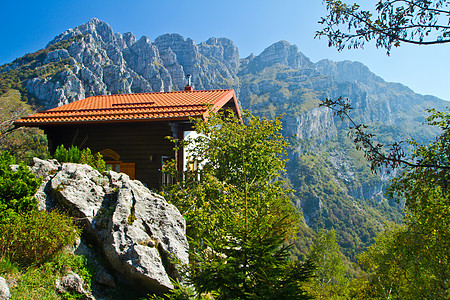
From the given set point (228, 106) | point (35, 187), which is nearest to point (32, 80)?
point (228, 106)

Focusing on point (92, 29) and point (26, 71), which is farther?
point (92, 29)

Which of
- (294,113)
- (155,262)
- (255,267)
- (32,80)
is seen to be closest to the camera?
(255,267)

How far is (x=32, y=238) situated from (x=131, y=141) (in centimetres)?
649

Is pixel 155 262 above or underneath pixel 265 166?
underneath

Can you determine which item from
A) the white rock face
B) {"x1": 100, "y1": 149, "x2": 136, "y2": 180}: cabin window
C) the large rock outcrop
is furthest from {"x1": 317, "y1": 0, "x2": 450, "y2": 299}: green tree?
the white rock face

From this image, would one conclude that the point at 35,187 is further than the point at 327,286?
No

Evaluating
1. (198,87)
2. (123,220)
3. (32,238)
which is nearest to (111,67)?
(198,87)

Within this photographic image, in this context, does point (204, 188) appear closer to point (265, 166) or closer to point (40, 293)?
point (265, 166)

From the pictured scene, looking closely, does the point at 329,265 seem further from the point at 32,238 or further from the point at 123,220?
Result: the point at 32,238

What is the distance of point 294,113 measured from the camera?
7042 inches

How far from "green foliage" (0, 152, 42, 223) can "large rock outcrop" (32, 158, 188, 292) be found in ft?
1.83

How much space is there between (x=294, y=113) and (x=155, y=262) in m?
183

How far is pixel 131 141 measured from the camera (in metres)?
10.6

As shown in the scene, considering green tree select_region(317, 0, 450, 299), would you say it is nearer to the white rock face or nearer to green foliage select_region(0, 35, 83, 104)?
the white rock face
